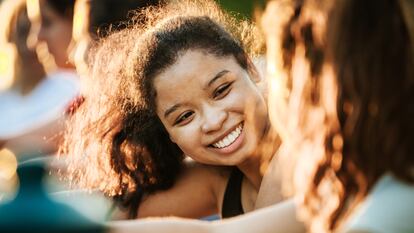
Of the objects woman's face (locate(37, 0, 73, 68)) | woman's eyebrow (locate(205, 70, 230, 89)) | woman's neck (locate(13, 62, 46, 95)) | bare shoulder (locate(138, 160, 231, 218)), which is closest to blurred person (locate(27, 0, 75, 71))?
woman's face (locate(37, 0, 73, 68))

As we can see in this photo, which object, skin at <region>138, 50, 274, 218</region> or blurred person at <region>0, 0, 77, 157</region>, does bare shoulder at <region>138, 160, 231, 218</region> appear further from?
blurred person at <region>0, 0, 77, 157</region>

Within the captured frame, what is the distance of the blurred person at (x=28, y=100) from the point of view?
3.47 m

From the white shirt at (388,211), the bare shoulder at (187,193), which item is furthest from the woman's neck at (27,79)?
the white shirt at (388,211)

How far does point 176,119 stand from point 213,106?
13cm

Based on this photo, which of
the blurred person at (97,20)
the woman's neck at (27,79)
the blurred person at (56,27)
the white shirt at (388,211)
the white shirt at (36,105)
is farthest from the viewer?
the blurred person at (56,27)

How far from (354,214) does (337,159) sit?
132 mm

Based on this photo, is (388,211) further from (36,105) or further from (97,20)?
(36,105)

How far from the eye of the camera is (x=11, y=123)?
11.8 feet

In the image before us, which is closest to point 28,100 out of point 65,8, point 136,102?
point 65,8

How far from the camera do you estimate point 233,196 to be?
2.99m

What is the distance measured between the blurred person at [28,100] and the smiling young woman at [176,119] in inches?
9.2

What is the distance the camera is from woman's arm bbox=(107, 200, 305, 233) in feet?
5.66

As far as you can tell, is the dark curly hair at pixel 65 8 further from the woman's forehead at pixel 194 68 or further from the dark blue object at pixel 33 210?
the dark blue object at pixel 33 210

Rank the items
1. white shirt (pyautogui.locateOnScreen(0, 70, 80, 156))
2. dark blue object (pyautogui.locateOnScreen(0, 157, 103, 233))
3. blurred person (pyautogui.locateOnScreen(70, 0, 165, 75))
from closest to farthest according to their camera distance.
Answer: dark blue object (pyautogui.locateOnScreen(0, 157, 103, 233)) < blurred person (pyautogui.locateOnScreen(70, 0, 165, 75)) < white shirt (pyautogui.locateOnScreen(0, 70, 80, 156))
